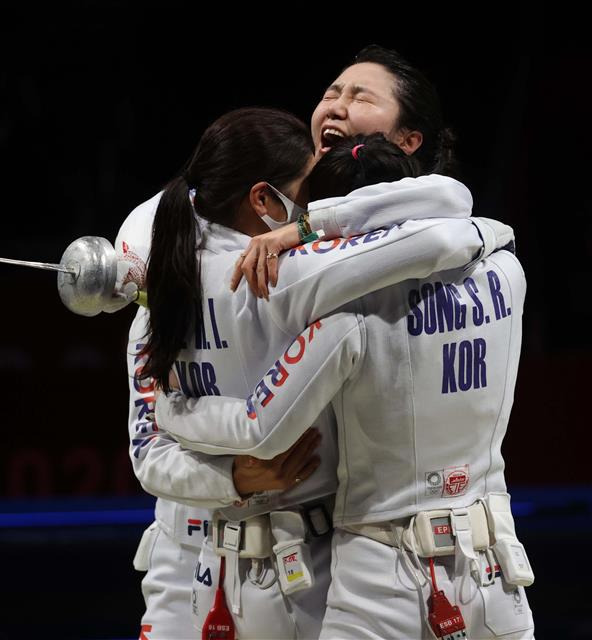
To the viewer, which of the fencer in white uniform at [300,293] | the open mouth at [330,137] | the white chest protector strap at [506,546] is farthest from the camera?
the open mouth at [330,137]

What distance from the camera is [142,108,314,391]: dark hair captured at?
1.80 meters

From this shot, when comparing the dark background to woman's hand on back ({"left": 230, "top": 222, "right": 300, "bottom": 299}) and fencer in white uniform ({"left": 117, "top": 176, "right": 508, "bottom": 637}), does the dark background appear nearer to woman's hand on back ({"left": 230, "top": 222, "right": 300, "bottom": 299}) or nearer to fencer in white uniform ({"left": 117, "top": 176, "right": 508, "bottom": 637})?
fencer in white uniform ({"left": 117, "top": 176, "right": 508, "bottom": 637})

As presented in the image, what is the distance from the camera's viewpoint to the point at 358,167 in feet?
5.93

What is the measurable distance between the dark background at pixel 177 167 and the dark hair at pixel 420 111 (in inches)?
111

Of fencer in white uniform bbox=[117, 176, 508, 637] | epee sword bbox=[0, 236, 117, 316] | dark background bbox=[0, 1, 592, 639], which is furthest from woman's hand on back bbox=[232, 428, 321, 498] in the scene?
dark background bbox=[0, 1, 592, 639]

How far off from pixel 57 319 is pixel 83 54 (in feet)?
4.91

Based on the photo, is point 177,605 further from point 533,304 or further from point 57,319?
point 533,304

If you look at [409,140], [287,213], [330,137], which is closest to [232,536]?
[287,213]

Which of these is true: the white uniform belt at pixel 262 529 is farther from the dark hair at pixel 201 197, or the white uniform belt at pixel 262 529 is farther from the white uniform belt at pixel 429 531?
the dark hair at pixel 201 197

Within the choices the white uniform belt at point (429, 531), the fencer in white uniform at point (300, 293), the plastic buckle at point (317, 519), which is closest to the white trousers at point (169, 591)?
the fencer in white uniform at point (300, 293)

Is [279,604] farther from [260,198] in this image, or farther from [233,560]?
[260,198]

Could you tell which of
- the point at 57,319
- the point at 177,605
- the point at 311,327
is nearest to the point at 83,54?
the point at 57,319

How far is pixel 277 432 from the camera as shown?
169 cm

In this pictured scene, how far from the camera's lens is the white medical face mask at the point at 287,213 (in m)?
1.85
